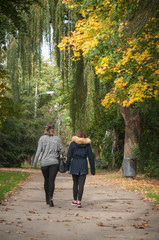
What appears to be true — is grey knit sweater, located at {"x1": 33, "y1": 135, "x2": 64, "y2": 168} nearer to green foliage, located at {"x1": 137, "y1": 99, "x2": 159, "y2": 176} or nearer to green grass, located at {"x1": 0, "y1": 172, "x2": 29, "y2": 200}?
green grass, located at {"x1": 0, "y1": 172, "x2": 29, "y2": 200}

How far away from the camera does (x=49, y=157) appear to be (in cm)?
938

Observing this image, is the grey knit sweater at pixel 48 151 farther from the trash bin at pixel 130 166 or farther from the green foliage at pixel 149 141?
the green foliage at pixel 149 141

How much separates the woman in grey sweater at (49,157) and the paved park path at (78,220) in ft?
1.69

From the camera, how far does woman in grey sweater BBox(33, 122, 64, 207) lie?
30.7ft

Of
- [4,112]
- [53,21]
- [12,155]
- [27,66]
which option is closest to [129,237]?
[27,66]

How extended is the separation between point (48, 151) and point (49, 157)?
0.15 m

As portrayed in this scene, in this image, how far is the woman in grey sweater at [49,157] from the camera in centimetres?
934

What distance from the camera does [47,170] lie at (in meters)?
9.47

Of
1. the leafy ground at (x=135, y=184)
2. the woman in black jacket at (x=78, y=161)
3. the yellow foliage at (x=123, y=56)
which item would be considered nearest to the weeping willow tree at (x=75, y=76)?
the yellow foliage at (x=123, y=56)

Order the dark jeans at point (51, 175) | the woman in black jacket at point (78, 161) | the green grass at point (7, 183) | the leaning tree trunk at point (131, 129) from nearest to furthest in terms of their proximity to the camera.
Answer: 1. the dark jeans at point (51, 175)
2. the woman in black jacket at point (78, 161)
3. the green grass at point (7, 183)
4. the leaning tree trunk at point (131, 129)

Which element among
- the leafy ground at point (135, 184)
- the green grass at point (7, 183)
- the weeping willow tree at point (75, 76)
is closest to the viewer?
the weeping willow tree at point (75, 76)

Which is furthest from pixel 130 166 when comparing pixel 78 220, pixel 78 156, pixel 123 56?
pixel 78 220

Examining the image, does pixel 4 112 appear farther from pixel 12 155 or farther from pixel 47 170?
pixel 47 170

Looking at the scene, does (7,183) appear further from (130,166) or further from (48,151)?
(48,151)
